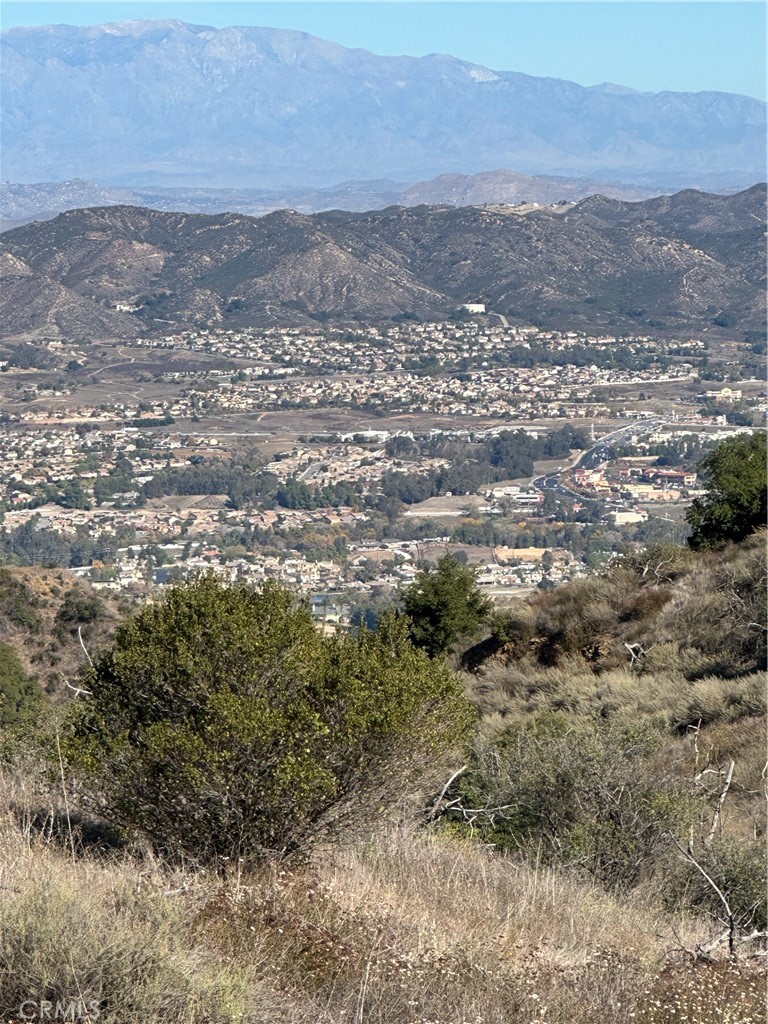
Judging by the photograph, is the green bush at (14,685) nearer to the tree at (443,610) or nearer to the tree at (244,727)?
the tree at (443,610)

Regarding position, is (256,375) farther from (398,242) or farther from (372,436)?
(398,242)

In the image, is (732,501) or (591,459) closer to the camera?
(732,501)

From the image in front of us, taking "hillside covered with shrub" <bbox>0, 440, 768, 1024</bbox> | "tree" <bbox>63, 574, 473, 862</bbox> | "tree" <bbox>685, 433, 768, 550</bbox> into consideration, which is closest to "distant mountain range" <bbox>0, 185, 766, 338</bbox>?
"tree" <bbox>685, 433, 768, 550</bbox>

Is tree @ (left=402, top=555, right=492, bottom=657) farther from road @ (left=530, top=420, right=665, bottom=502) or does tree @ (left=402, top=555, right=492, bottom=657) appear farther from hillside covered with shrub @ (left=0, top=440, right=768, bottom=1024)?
road @ (left=530, top=420, right=665, bottom=502)

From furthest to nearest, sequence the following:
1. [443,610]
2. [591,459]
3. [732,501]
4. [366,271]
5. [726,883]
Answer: [366,271], [591,459], [732,501], [443,610], [726,883]

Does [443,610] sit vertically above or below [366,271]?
below

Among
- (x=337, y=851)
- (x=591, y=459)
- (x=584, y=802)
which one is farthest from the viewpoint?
(x=591, y=459)

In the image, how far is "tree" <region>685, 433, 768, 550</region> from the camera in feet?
51.9

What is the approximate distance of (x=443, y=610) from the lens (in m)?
15.8

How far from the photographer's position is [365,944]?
4172 millimetres

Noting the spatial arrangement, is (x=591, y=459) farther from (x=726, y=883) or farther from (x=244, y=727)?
(x=244, y=727)

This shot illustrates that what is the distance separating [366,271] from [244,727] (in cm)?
9840

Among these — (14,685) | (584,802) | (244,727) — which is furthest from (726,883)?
(14,685)

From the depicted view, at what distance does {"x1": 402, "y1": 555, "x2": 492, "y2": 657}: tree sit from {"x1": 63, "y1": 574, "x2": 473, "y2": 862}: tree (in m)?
9.68
